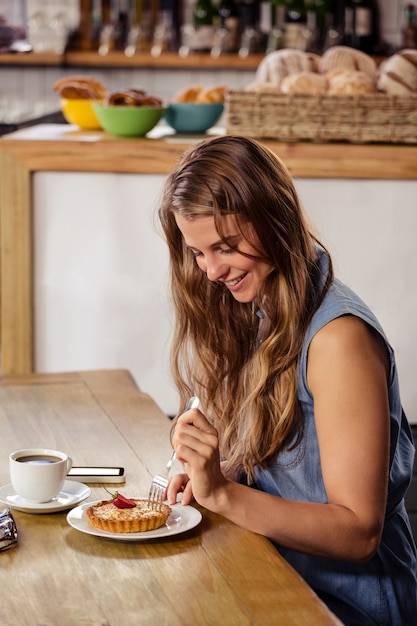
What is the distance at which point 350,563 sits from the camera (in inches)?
58.4

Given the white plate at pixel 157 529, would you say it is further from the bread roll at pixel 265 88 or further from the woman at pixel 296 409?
the bread roll at pixel 265 88

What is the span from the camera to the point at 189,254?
1636 millimetres

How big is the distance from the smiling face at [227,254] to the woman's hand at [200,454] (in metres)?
0.24

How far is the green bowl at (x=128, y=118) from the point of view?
297 centimetres

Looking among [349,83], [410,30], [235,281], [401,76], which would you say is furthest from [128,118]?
[410,30]

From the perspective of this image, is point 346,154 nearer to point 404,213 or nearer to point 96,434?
point 404,213

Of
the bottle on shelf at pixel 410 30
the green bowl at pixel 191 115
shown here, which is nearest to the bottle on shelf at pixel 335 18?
the bottle on shelf at pixel 410 30

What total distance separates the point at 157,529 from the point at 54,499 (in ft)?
0.58

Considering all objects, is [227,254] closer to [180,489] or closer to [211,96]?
[180,489]

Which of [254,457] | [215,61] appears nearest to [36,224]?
[254,457]

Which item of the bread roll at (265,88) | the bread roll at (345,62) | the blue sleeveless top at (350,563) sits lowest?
the blue sleeveless top at (350,563)

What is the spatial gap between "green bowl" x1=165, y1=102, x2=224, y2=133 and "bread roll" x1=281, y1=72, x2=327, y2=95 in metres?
0.35

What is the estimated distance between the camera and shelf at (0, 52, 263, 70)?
18.0 ft

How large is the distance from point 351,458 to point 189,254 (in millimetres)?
470
